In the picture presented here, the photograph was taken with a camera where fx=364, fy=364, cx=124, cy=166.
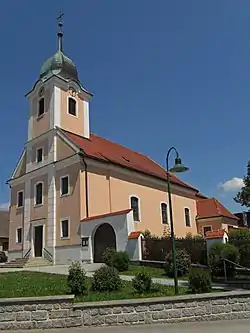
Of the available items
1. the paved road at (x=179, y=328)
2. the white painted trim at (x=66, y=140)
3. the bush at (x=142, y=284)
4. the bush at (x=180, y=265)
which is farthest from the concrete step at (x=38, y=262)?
the paved road at (x=179, y=328)

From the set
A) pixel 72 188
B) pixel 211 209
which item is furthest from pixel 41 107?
pixel 211 209

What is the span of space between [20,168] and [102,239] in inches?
517

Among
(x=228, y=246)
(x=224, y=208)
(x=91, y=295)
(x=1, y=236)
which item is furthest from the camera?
(x=1, y=236)

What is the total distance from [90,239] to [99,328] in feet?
55.9

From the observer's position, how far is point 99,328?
349 inches

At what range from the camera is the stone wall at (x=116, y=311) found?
8.88 metres

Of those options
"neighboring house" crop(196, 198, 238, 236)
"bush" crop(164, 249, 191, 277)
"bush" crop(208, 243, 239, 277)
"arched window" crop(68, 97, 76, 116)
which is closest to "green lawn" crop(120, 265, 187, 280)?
"bush" crop(164, 249, 191, 277)

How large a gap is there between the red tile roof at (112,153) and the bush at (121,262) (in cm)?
999

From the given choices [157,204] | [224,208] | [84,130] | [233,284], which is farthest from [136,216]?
[233,284]

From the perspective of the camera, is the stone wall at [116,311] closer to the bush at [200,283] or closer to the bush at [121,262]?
the bush at [200,283]

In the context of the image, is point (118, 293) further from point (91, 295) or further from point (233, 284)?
point (233, 284)

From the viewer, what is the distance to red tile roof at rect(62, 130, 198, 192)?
98.9 feet

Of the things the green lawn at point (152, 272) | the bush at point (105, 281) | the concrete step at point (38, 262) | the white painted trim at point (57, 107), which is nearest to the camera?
the bush at point (105, 281)

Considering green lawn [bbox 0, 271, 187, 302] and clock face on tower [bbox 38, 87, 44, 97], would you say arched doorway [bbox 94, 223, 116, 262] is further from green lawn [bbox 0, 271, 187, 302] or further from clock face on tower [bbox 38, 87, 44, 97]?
clock face on tower [bbox 38, 87, 44, 97]
